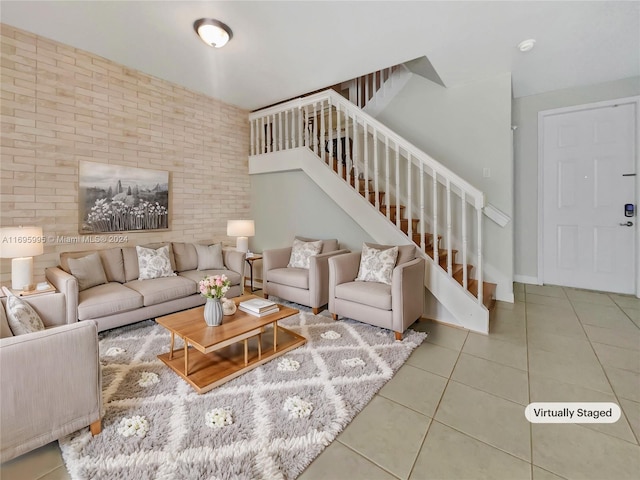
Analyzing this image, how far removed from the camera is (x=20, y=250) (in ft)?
7.94

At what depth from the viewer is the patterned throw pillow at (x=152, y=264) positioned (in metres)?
3.24

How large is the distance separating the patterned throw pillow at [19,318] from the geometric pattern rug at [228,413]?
59cm

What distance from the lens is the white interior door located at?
12.3 ft

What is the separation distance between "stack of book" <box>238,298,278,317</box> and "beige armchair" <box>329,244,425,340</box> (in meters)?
0.81

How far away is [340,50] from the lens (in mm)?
3176

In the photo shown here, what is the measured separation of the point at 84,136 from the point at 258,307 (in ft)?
9.22

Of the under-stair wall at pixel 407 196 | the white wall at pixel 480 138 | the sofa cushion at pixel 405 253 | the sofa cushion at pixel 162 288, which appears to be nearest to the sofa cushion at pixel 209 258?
the sofa cushion at pixel 162 288

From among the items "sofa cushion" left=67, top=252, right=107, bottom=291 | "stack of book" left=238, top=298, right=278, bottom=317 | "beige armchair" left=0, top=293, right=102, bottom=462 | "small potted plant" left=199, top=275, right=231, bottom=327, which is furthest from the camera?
"sofa cushion" left=67, top=252, right=107, bottom=291

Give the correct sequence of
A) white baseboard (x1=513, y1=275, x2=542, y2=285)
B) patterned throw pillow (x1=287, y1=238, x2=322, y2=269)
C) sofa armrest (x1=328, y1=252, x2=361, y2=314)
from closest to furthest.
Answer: sofa armrest (x1=328, y1=252, x2=361, y2=314), patterned throw pillow (x1=287, y1=238, x2=322, y2=269), white baseboard (x1=513, y1=275, x2=542, y2=285)

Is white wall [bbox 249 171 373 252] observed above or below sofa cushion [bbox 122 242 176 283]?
above

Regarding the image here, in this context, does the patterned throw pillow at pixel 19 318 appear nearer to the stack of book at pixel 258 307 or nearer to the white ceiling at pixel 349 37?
the stack of book at pixel 258 307

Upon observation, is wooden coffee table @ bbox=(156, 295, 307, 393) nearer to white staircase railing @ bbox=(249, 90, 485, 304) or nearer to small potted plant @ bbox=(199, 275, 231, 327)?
small potted plant @ bbox=(199, 275, 231, 327)

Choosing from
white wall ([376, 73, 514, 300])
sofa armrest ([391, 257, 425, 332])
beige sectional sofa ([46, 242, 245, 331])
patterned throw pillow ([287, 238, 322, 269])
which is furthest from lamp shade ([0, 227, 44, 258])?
white wall ([376, 73, 514, 300])

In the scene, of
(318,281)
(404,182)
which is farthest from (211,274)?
(404,182)
